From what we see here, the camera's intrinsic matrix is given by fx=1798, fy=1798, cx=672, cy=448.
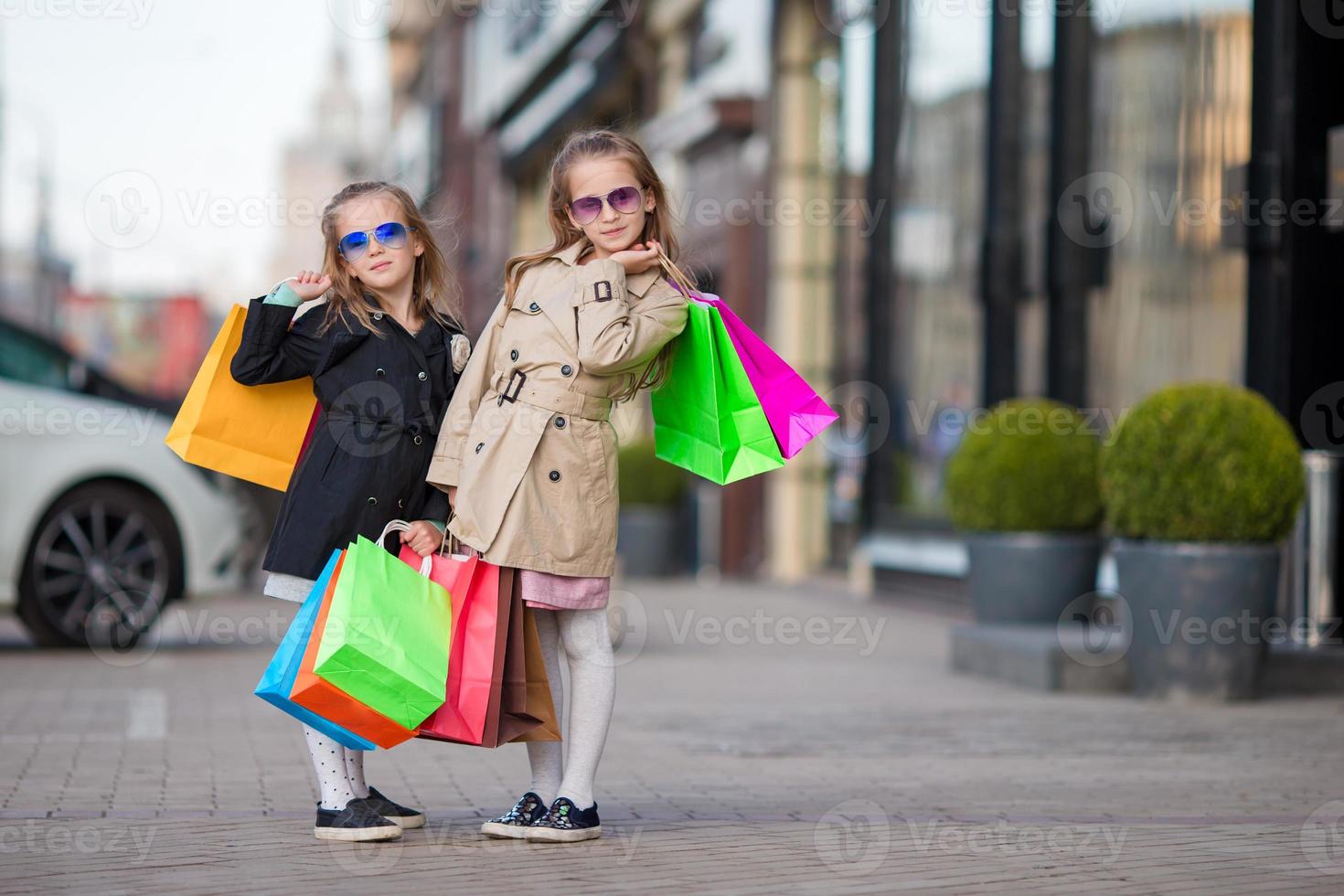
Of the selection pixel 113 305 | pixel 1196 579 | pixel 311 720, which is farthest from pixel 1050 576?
pixel 113 305

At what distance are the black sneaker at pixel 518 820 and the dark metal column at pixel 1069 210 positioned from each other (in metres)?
7.67

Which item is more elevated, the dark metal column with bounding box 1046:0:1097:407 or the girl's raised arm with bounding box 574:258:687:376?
the dark metal column with bounding box 1046:0:1097:407

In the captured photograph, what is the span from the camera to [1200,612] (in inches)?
300

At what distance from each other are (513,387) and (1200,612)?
4.23 meters

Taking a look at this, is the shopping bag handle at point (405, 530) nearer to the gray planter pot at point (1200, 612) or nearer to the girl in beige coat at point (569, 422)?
the girl in beige coat at point (569, 422)

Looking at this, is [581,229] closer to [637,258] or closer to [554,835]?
[637,258]

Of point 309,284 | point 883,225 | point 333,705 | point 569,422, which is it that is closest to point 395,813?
point 333,705

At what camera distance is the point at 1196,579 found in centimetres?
761

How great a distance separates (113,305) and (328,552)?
43.4m

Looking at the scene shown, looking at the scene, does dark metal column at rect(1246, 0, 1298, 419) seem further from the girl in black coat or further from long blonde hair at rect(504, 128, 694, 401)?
the girl in black coat

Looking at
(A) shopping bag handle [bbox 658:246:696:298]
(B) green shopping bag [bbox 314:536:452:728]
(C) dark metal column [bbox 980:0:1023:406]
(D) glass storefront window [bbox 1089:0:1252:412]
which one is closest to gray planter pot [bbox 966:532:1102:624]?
(D) glass storefront window [bbox 1089:0:1252:412]

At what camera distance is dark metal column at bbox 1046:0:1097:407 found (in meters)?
11.6

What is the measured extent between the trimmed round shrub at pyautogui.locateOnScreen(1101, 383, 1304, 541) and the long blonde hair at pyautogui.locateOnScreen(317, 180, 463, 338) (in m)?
3.89

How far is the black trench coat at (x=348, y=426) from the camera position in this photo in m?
4.41
